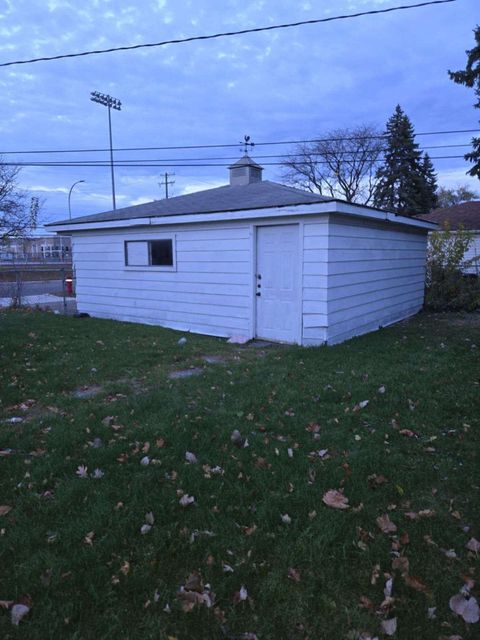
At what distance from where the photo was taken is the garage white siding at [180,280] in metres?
9.01

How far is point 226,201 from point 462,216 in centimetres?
1949

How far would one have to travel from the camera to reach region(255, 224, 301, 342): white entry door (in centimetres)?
819

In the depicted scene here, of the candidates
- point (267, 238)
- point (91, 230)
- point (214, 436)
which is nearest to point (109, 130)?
point (91, 230)

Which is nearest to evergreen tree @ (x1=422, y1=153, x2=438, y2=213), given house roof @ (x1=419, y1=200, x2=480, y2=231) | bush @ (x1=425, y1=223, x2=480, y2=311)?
house roof @ (x1=419, y1=200, x2=480, y2=231)

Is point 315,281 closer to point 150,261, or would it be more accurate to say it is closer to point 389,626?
point 150,261

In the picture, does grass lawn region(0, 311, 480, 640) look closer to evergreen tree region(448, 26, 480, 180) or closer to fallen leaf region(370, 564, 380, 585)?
fallen leaf region(370, 564, 380, 585)

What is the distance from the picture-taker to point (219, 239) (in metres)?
9.19

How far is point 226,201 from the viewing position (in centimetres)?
984

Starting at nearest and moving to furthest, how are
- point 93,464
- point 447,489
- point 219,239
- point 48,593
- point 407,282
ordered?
point 48,593
point 447,489
point 93,464
point 219,239
point 407,282

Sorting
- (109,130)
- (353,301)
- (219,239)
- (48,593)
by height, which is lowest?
(48,593)

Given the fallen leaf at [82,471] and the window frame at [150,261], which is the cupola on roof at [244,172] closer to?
the window frame at [150,261]

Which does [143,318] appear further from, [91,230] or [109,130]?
[109,130]

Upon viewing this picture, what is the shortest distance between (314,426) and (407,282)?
30.5 feet

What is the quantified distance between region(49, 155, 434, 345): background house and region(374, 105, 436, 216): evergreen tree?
22.6m
